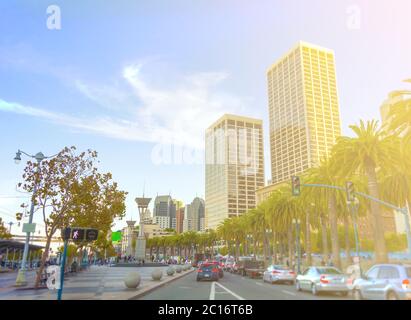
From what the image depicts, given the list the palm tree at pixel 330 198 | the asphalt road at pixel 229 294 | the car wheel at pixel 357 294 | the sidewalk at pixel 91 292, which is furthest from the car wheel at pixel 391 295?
the palm tree at pixel 330 198

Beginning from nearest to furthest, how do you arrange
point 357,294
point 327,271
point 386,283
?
point 386,283 < point 357,294 < point 327,271

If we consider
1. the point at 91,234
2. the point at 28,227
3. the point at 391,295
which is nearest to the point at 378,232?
the point at 391,295

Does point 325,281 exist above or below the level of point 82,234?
below

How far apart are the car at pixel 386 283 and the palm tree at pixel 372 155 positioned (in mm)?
15445

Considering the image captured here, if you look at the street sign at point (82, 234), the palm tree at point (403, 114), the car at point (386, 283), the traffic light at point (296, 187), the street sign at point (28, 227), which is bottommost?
the car at point (386, 283)

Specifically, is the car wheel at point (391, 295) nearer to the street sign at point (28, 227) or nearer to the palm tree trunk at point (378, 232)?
the palm tree trunk at point (378, 232)

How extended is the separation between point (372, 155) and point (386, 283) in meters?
19.0

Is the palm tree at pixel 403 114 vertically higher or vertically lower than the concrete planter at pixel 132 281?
higher

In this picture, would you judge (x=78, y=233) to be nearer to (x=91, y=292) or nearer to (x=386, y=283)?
(x=91, y=292)

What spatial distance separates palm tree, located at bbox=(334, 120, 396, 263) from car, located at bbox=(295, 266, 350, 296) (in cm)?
1152

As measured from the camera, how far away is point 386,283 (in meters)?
12.1

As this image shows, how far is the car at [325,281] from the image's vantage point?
17.3 meters
